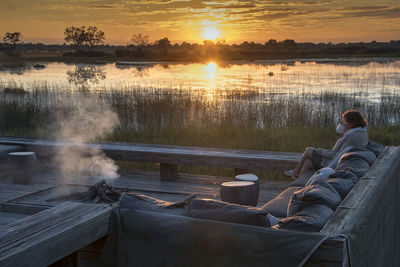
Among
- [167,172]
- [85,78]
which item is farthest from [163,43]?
[167,172]

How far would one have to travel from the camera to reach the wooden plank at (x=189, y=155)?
15.3ft

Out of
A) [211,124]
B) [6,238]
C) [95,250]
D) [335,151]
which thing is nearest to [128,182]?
[335,151]

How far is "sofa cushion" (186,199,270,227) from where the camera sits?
1.95 m

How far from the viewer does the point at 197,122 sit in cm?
959

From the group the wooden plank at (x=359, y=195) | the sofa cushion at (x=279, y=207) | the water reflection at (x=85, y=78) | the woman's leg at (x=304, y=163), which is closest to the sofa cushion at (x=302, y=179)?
the woman's leg at (x=304, y=163)

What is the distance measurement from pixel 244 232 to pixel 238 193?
1.39 metres

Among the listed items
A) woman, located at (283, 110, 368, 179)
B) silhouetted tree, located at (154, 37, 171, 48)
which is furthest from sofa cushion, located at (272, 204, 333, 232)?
silhouetted tree, located at (154, 37, 171, 48)

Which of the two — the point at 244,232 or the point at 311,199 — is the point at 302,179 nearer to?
the point at 311,199

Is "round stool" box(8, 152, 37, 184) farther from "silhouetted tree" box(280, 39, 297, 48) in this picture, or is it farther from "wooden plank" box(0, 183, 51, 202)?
A: "silhouetted tree" box(280, 39, 297, 48)

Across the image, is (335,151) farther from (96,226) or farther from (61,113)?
(61,113)

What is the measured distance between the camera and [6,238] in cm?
185

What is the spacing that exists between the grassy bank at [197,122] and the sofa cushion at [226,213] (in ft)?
17.5

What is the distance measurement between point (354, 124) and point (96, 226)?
282cm

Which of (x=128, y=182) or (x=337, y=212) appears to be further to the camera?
(x=128, y=182)
